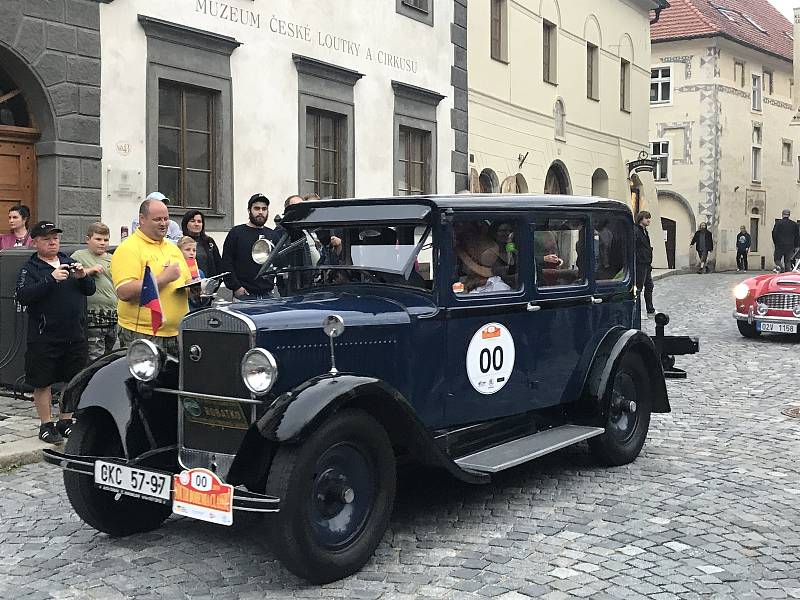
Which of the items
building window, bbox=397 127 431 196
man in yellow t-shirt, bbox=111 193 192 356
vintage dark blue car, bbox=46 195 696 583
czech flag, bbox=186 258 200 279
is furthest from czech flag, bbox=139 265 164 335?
building window, bbox=397 127 431 196

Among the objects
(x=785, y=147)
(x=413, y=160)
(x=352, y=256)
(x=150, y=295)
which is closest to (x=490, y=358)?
(x=352, y=256)

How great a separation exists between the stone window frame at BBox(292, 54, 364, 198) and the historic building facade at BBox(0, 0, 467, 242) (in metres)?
0.03

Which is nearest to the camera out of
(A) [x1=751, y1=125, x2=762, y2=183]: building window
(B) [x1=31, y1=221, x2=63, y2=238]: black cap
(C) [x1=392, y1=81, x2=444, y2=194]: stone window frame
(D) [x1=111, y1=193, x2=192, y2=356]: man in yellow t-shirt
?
(D) [x1=111, y1=193, x2=192, y2=356]: man in yellow t-shirt

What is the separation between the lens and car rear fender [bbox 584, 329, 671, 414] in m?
6.34

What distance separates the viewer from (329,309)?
5012 millimetres

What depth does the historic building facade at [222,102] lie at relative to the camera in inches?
407

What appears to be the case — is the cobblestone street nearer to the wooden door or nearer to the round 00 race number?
the round 00 race number

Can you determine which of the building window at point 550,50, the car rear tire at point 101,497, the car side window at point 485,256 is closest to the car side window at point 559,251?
the car side window at point 485,256

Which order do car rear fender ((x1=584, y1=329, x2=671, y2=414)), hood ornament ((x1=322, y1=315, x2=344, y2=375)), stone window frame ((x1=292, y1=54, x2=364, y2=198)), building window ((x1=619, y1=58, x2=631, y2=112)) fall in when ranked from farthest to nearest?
building window ((x1=619, y1=58, x2=631, y2=112)) → stone window frame ((x1=292, y1=54, x2=364, y2=198)) → car rear fender ((x1=584, y1=329, x2=671, y2=414)) → hood ornament ((x1=322, y1=315, x2=344, y2=375))

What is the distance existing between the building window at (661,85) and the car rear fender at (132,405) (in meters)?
35.7

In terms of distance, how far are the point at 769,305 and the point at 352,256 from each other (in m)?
9.56

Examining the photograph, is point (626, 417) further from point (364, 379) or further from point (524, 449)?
point (364, 379)

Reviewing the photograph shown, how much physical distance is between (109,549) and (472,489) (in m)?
2.12

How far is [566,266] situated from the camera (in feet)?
20.8
